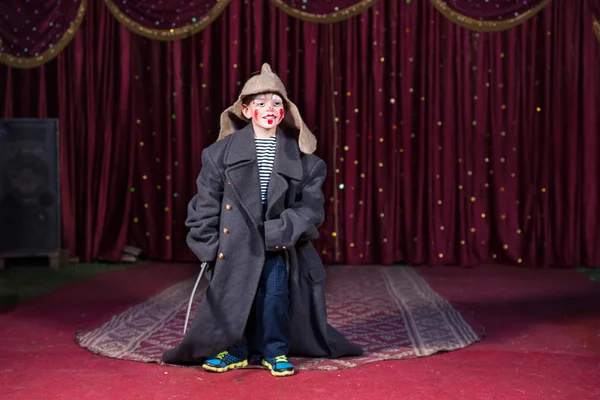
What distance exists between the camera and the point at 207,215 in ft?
8.54

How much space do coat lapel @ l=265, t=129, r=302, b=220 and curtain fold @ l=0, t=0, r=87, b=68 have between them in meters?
3.18

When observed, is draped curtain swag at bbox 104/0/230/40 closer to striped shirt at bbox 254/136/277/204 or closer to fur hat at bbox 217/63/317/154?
fur hat at bbox 217/63/317/154

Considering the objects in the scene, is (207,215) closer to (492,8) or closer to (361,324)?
(361,324)

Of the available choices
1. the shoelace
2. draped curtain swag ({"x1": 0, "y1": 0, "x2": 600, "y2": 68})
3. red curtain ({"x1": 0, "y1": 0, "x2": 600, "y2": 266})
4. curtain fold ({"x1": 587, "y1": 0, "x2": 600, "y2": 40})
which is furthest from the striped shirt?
curtain fold ({"x1": 587, "y1": 0, "x2": 600, "y2": 40})

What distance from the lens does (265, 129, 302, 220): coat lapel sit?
2.60 metres

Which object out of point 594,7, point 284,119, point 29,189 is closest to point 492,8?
point 594,7

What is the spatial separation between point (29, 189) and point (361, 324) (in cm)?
278

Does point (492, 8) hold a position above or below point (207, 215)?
above

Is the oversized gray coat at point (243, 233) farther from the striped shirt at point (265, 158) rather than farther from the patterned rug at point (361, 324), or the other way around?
the patterned rug at point (361, 324)

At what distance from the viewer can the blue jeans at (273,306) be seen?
8.57ft

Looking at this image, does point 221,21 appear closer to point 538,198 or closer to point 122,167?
point 122,167

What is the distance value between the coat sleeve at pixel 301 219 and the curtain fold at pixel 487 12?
2819mm

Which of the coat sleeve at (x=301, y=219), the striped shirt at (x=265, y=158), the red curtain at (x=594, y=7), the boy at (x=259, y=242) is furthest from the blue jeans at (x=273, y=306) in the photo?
the red curtain at (x=594, y=7)

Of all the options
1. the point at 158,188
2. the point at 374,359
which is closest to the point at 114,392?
the point at 374,359
